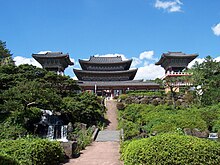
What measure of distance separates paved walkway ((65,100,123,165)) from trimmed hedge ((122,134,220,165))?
12.7ft

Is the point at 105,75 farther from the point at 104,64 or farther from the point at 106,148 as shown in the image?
the point at 106,148

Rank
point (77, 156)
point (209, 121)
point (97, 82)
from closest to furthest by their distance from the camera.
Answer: point (77, 156) → point (209, 121) → point (97, 82)

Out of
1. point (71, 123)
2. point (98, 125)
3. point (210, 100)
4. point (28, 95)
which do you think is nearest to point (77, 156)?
point (28, 95)

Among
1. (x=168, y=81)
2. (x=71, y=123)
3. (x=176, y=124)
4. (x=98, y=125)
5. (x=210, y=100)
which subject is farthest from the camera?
(x=168, y=81)

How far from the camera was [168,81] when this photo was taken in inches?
1443

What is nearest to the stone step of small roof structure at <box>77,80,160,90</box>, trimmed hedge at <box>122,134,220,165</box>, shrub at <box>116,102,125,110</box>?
trimmed hedge at <box>122,134,220,165</box>

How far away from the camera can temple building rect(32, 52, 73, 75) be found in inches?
1957

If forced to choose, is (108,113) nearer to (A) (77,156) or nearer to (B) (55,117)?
(B) (55,117)

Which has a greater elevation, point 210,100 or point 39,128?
point 210,100

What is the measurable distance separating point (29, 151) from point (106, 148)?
7495mm

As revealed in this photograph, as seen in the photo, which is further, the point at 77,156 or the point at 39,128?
the point at 39,128

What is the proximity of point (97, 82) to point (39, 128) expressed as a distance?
2649 centimetres

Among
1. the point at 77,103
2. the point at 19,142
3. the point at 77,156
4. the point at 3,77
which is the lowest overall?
the point at 77,156

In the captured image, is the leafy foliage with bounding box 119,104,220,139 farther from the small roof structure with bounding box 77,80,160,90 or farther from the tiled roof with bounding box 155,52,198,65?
the tiled roof with bounding box 155,52,198,65
